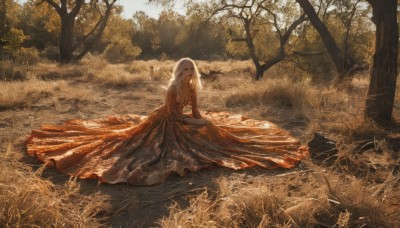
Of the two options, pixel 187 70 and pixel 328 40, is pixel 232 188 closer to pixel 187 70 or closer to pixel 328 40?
pixel 187 70

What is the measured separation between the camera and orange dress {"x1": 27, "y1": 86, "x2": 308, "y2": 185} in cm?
358

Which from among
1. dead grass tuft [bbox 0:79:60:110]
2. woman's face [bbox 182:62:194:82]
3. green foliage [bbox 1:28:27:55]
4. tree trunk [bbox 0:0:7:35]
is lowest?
dead grass tuft [bbox 0:79:60:110]

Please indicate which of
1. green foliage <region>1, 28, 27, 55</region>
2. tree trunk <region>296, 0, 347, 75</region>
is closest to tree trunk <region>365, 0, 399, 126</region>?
tree trunk <region>296, 0, 347, 75</region>

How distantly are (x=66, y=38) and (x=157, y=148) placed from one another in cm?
1344

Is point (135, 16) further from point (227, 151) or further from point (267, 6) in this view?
point (227, 151)

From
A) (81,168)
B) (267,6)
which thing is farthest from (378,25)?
(267,6)

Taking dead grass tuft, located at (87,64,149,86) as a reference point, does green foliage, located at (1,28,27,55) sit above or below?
above

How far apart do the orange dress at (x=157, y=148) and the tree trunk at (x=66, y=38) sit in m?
11.8

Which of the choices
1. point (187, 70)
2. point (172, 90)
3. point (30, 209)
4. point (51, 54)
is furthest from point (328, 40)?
point (51, 54)

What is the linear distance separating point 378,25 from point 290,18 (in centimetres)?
872

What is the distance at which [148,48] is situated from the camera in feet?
115

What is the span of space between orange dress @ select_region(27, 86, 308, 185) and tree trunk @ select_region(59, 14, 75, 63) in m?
11.8

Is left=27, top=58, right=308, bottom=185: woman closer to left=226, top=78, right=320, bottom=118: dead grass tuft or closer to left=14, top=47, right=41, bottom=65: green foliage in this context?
left=226, top=78, right=320, bottom=118: dead grass tuft

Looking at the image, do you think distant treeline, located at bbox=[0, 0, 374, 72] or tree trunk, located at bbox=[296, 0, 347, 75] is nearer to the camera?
tree trunk, located at bbox=[296, 0, 347, 75]
